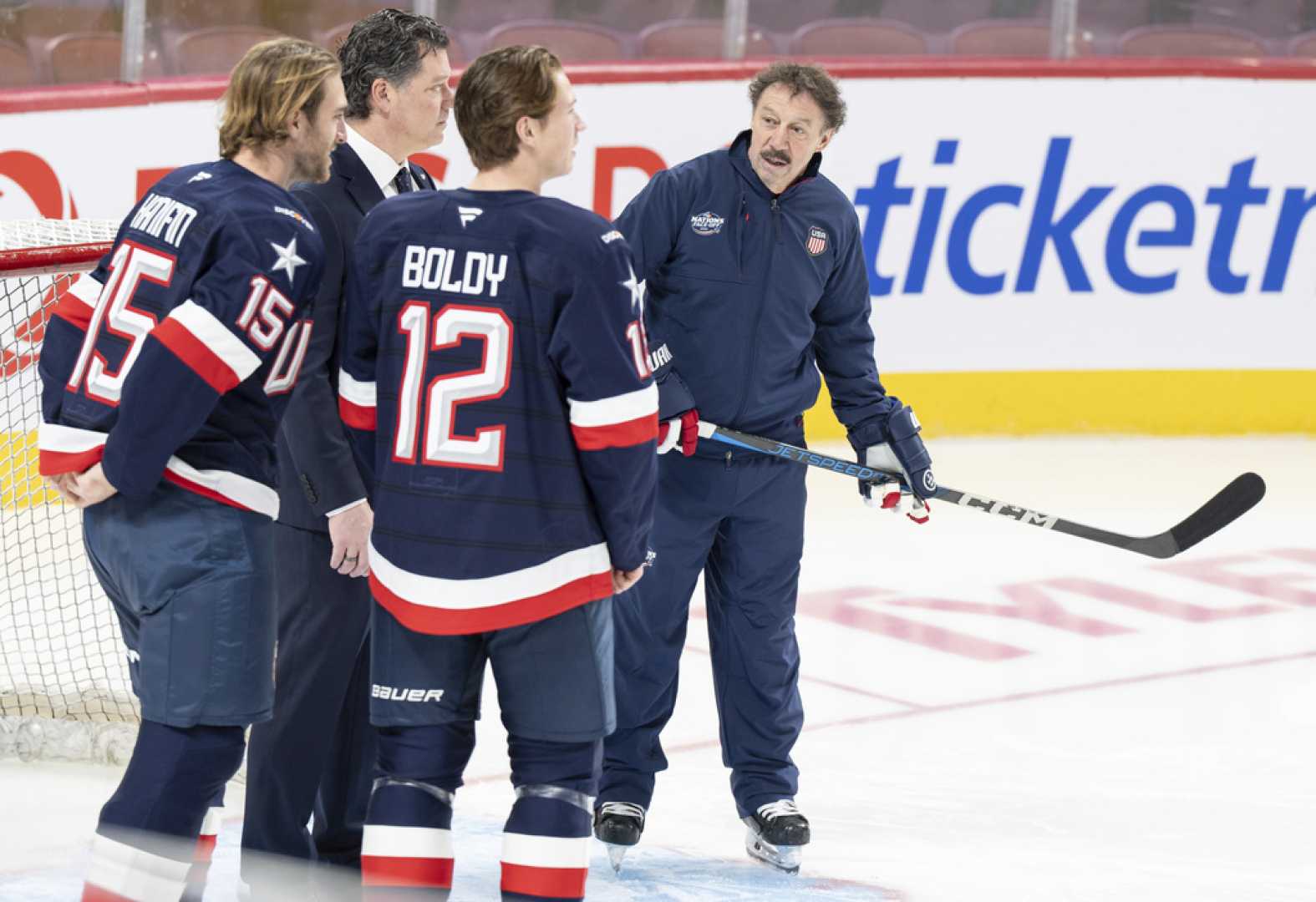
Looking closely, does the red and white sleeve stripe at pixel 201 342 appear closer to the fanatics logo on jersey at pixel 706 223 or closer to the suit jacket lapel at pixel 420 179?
the suit jacket lapel at pixel 420 179

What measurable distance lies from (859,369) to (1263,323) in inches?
158

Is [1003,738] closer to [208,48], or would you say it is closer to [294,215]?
[294,215]

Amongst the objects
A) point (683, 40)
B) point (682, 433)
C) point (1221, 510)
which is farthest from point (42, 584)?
point (683, 40)

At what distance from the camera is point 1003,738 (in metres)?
3.61

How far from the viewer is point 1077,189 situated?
6328mm

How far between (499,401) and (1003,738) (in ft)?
6.05

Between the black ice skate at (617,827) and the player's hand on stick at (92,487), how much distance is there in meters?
1.03

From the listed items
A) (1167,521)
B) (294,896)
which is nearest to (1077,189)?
(1167,521)

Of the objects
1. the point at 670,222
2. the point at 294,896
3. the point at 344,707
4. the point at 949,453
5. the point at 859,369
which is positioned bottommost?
the point at 949,453

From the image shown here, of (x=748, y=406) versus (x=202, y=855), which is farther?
(x=748, y=406)

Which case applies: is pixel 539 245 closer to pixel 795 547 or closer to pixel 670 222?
pixel 670 222

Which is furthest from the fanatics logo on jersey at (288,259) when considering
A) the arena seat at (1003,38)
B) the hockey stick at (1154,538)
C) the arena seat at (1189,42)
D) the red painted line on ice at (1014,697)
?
the arena seat at (1189,42)

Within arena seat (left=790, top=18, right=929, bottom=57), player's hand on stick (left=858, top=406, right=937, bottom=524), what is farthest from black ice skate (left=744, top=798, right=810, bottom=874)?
arena seat (left=790, top=18, right=929, bottom=57)

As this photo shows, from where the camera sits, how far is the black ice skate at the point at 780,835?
288cm
